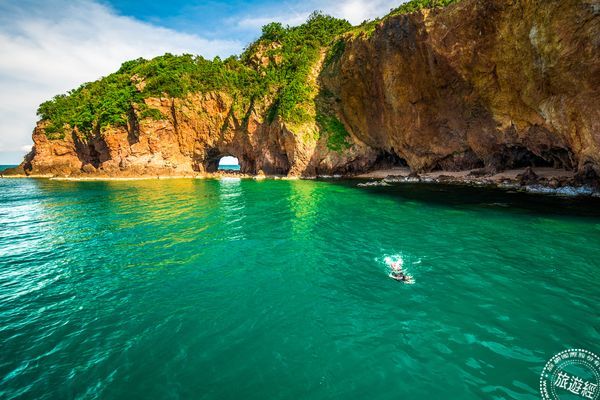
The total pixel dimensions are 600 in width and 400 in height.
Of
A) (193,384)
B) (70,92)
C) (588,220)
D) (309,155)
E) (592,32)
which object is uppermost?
(70,92)

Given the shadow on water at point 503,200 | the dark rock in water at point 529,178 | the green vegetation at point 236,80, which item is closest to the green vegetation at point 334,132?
the green vegetation at point 236,80

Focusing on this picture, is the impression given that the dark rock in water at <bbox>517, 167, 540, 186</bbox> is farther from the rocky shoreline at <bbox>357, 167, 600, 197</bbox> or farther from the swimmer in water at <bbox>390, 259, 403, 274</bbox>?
the swimmer in water at <bbox>390, 259, 403, 274</bbox>

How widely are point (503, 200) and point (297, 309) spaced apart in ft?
64.8

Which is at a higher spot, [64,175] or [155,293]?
[64,175]

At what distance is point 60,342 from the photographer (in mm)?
6156

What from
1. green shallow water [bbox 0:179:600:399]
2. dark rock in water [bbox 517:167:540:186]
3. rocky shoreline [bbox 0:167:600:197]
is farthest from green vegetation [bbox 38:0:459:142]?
green shallow water [bbox 0:179:600:399]

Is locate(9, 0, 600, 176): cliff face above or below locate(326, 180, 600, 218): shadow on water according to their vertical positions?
above

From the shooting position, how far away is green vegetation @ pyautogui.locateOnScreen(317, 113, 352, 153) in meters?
45.8

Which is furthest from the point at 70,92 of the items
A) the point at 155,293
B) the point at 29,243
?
the point at 155,293

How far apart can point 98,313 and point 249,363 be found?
468 centimetres

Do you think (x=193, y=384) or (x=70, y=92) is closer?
(x=193, y=384)

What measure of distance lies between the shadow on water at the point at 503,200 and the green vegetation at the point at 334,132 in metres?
20.8

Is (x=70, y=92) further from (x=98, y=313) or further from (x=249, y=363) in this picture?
(x=249, y=363)

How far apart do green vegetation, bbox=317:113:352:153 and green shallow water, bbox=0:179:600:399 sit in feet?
105
